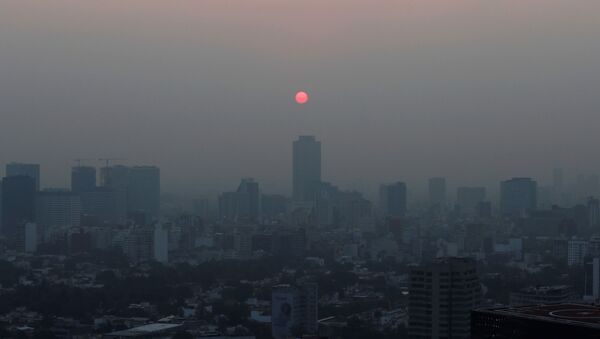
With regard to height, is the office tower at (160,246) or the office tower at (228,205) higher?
the office tower at (228,205)

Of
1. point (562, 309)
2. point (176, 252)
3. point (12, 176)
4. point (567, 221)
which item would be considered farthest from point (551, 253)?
point (562, 309)

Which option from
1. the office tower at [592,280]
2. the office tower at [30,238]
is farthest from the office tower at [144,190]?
the office tower at [592,280]

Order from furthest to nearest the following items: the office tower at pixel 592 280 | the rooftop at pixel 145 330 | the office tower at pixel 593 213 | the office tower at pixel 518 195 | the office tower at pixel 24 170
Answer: the office tower at pixel 518 195 < the office tower at pixel 24 170 < the office tower at pixel 593 213 < the office tower at pixel 592 280 < the rooftop at pixel 145 330

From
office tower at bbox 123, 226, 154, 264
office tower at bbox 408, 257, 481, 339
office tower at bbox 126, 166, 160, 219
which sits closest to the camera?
office tower at bbox 408, 257, 481, 339

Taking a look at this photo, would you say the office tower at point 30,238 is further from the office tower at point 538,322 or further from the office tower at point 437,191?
the office tower at point 538,322

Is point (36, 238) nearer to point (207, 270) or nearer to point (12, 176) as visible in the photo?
point (12, 176)

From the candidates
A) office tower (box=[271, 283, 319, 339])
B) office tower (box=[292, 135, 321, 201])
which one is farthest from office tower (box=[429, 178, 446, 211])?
office tower (box=[271, 283, 319, 339])

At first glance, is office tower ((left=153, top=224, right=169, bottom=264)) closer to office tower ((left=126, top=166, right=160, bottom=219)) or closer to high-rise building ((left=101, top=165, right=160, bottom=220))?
high-rise building ((left=101, top=165, right=160, bottom=220))
